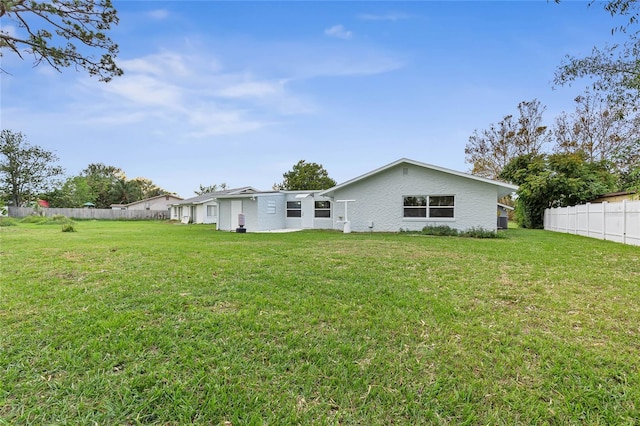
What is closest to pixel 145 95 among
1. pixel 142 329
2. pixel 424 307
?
pixel 142 329

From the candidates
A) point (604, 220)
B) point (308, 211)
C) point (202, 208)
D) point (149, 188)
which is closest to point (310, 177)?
point (202, 208)

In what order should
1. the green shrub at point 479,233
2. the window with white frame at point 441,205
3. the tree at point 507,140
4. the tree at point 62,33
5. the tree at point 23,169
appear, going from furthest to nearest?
1. the tree at point 23,169
2. the tree at point 507,140
3. the window with white frame at point 441,205
4. the green shrub at point 479,233
5. the tree at point 62,33

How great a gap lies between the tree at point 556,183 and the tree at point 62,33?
20787mm

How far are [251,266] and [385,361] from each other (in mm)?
3883

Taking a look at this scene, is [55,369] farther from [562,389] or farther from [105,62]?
[105,62]

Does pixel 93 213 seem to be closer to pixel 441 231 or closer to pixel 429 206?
pixel 429 206

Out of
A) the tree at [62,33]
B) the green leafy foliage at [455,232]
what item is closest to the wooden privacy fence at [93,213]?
the tree at [62,33]

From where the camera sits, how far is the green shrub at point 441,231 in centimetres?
1382

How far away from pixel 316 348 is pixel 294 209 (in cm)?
1732

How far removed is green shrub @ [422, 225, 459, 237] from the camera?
45.3 ft

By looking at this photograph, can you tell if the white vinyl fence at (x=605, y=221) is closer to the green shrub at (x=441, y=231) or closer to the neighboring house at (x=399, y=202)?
the neighboring house at (x=399, y=202)

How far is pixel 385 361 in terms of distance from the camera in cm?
281

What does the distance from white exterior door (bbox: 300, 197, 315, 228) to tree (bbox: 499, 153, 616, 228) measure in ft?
41.4

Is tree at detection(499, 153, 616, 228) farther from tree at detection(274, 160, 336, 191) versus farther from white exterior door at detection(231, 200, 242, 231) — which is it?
tree at detection(274, 160, 336, 191)
